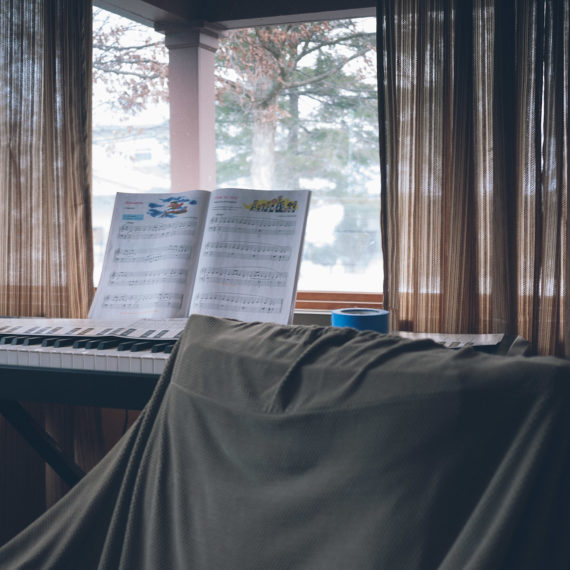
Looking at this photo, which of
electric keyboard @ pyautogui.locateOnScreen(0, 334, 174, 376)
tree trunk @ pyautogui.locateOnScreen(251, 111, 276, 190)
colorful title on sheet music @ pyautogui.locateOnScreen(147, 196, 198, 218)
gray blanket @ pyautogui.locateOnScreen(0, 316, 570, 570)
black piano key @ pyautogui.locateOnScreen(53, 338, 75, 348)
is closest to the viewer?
gray blanket @ pyautogui.locateOnScreen(0, 316, 570, 570)

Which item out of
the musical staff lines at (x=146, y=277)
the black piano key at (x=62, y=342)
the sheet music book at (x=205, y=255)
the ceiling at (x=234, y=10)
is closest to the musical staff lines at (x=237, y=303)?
the sheet music book at (x=205, y=255)

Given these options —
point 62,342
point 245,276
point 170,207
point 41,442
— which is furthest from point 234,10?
point 41,442

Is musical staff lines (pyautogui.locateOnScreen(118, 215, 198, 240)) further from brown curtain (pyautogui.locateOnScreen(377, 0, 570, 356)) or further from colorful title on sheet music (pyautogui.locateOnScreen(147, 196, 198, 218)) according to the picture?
brown curtain (pyautogui.locateOnScreen(377, 0, 570, 356))

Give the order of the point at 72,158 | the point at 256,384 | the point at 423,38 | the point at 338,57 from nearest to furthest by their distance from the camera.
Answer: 1. the point at 256,384
2. the point at 423,38
3. the point at 72,158
4. the point at 338,57

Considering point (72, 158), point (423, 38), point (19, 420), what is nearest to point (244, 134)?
point (72, 158)

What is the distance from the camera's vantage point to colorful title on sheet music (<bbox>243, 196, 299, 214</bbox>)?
1.95m

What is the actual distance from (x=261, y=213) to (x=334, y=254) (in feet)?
9.01

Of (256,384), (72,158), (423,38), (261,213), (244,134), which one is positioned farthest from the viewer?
(244,134)

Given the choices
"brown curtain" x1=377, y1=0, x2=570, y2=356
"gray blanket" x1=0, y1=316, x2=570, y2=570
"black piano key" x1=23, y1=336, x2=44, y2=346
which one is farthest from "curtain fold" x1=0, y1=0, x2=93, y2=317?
"gray blanket" x1=0, y1=316, x2=570, y2=570

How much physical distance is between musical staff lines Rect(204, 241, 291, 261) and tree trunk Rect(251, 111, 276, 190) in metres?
2.97

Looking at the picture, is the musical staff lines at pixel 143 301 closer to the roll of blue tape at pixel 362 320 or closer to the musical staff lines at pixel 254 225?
the musical staff lines at pixel 254 225

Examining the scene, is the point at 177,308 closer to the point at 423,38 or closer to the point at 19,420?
the point at 19,420

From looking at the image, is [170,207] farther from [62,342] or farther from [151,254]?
[62,342]

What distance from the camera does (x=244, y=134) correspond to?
483 cm
